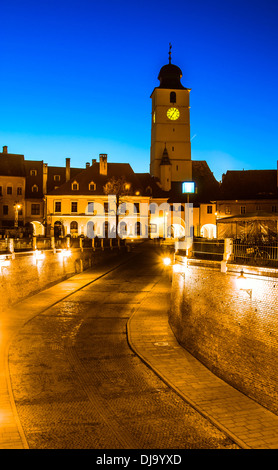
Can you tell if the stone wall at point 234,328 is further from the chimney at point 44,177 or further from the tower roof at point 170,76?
the tower roof at point 170,76

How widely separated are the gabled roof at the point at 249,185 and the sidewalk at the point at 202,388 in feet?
120

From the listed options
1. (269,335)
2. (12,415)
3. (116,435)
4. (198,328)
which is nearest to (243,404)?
(269,335)

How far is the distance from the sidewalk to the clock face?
51455 millimetres

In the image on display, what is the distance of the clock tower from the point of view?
68000mm

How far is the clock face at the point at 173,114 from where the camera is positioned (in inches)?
2692

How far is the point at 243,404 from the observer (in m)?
13.1

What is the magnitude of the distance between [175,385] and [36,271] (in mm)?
16782

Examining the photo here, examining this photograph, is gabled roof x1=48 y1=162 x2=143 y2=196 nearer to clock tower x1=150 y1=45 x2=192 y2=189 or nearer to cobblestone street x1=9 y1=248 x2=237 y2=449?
clock tower x1=150 y1=45 x2=192 y2=189

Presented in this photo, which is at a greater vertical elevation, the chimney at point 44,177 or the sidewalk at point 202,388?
the chimney at point 44,177

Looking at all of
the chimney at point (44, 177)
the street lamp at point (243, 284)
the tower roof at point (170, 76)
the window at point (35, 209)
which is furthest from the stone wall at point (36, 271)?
the tower roof at point (170, 76)

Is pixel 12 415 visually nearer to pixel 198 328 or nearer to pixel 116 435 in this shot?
pixel 116 435

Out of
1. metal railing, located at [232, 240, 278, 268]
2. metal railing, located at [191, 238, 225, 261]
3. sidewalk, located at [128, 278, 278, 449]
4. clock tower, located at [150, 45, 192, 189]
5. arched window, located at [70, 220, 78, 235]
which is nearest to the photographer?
sidewalk, located at [128, 278, 278, 449]

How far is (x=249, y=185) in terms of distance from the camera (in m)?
56.9

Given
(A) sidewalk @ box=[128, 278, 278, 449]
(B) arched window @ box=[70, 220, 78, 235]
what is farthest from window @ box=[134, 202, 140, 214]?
(A) sidewalk @ box=[128, 278, 278, 449]
